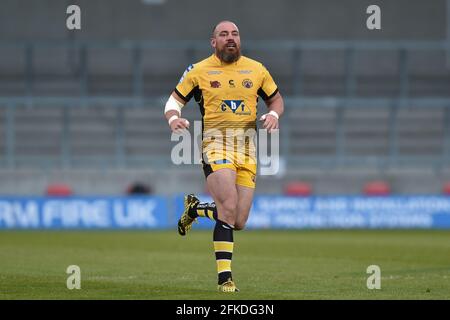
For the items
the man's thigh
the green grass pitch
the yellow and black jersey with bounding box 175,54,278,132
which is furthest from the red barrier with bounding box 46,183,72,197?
the man's thigh

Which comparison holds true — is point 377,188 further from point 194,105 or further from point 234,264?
point 234,264

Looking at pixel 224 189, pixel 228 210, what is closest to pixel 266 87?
pixel 224 189

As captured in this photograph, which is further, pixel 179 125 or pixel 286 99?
pixel 286 99

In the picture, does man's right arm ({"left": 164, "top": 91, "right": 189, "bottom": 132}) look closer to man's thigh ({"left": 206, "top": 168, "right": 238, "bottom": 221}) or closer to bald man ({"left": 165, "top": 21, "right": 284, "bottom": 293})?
bald man ({"left": 165, "top": 21, "right": 284, "bottom": 293})

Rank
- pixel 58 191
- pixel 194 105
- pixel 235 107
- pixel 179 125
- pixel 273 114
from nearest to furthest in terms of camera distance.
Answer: pixel 179 125 → pixel 235 107 → pixel 273 114 → pixel 58 191 → pixel 194 105

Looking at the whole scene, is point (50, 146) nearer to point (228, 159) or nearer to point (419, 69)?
point (419, 69)

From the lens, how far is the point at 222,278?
36.2 ft

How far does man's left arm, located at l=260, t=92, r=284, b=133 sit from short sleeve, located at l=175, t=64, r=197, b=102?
0.81 metres

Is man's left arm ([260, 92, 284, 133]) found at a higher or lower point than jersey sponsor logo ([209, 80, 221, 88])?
lower

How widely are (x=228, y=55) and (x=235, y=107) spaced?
0.53 m

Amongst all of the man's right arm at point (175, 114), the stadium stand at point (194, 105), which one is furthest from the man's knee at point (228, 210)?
the stadium stand at point (194, 105)

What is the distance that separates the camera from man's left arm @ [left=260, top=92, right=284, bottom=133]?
11.3 metres

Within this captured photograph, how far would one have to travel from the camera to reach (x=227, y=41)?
11297 millimetres
